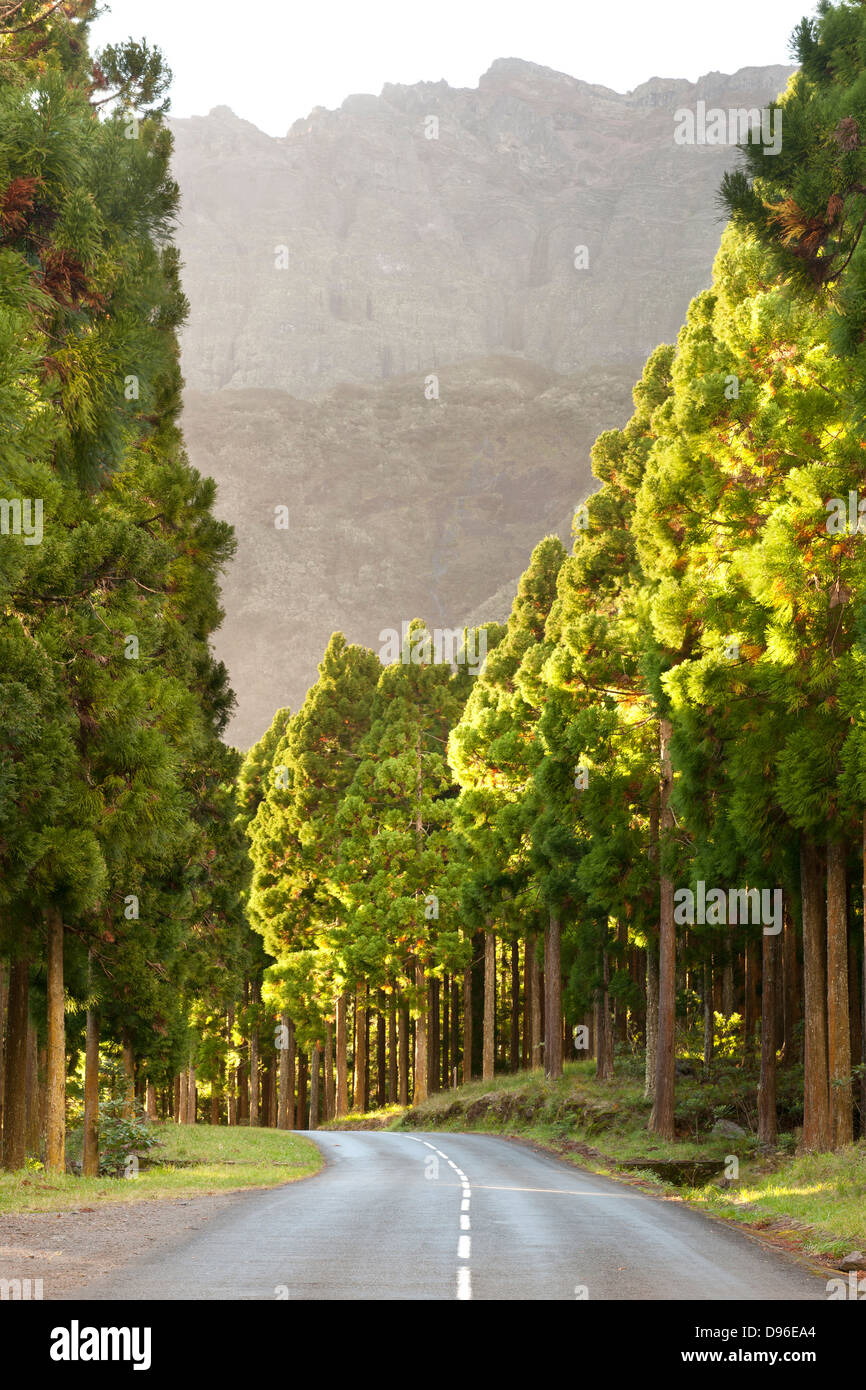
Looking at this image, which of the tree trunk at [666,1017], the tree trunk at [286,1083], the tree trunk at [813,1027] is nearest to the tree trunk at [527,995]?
the tree trunk at [286,1083]

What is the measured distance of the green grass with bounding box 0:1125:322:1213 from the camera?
1617 centimetres

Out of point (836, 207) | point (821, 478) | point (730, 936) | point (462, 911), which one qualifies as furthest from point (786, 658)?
point (462, 911)

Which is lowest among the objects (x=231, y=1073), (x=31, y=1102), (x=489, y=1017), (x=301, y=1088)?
(x=301, y=1088)

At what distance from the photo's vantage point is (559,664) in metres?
29.8

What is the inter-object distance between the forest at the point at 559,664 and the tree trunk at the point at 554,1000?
91 mm

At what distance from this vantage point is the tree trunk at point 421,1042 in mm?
46719

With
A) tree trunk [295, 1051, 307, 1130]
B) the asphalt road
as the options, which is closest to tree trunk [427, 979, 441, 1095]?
tree trunk [295, 1051, 307, 1130]

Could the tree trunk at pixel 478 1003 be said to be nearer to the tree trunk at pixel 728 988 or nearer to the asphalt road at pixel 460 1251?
the tree trunk at pixel 728 988

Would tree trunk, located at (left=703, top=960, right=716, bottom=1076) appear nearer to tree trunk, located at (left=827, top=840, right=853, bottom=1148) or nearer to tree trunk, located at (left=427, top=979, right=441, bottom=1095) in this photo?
tree trunk, located at (left=827, top=840, right=853, bottom=1148)

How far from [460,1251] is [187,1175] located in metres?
11.3

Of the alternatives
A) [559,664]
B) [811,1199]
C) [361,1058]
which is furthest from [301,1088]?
[811,1199]

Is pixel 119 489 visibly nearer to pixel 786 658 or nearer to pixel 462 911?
pixel 786 658

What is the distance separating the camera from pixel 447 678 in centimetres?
5362

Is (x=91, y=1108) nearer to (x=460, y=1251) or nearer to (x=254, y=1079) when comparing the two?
(x=460, y=1251)
